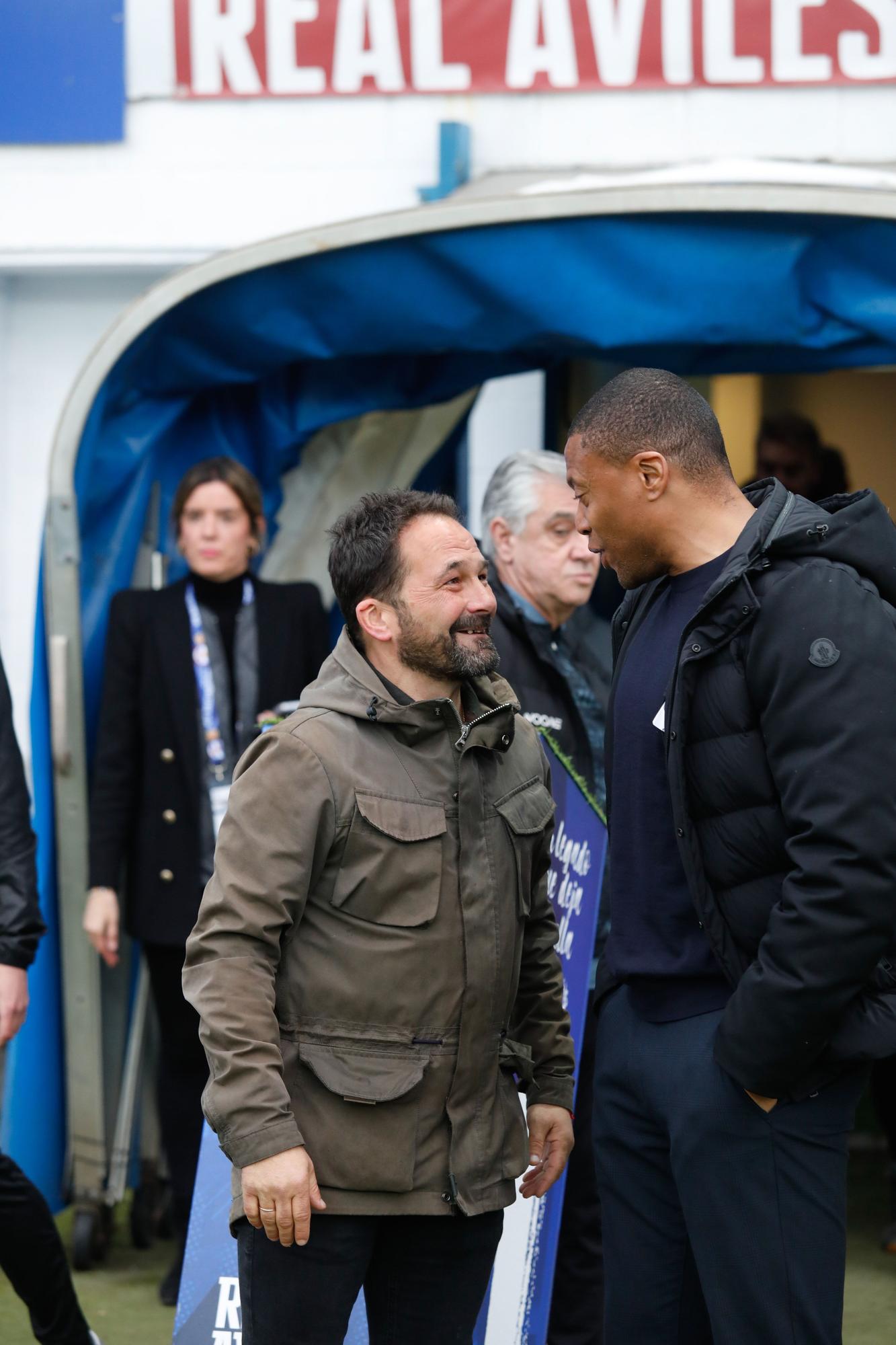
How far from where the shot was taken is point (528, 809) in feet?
8.81

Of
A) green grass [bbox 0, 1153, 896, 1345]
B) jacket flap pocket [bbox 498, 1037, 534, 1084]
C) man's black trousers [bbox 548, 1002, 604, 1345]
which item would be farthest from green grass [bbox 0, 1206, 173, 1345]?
Answer: jacket flap pocket [bbox 498, 1037, 534, 1084]

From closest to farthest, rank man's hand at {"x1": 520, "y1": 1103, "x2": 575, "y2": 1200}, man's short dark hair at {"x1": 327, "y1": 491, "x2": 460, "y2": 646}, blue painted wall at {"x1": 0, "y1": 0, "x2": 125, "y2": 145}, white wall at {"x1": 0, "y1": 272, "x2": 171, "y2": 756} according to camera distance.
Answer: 1. man's short dark hair at {"x1": 327, "y1": 491, "x2": 460, "y2": 646}
2. man's hand at {"x1": 520, "y1": 1103, "x2": 575, "y2": 1200}
3. blue painted wall at {"x1": 0, "y1": 0, "x2": 125, "y2": 145}
4. white wall at {"x1": 0, "y1": 272, "x2": 171, "y2": 756}

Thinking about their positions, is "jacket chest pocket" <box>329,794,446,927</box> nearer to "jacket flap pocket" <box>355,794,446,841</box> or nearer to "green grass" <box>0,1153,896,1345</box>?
"jacket flap pocket" <box>355,794,446,841</box>

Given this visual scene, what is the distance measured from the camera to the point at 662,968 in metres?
2.55

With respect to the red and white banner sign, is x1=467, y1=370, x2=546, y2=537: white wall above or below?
below

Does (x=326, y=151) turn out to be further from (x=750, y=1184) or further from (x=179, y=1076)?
(x=750, y=1184)

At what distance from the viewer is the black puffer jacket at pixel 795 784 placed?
2.27 meters

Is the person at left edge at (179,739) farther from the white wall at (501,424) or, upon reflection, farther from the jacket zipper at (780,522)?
the jacket zipper at (780,522)

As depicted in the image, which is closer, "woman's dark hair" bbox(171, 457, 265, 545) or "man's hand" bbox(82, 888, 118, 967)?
"man's hand" bbox(82, 888, 118, 967)

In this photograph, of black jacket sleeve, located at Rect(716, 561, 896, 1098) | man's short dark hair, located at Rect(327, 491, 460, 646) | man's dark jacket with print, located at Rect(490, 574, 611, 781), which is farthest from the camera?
man's dark jacket with print, located at Rect(490, 574, 611, 781)

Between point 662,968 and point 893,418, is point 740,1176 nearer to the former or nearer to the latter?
point 662,968

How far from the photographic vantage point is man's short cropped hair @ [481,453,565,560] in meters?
3.82

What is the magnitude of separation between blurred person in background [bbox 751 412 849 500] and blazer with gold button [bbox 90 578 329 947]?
2.02 meters

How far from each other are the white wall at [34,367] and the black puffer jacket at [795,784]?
4497 millimetres
